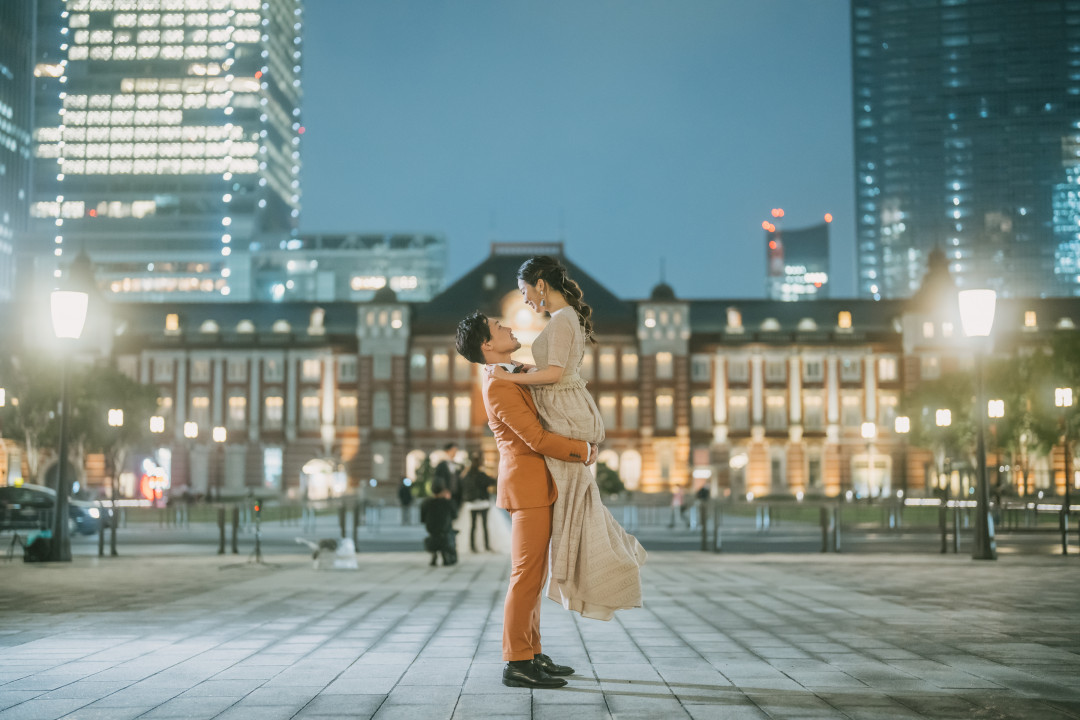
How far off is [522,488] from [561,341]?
79 cm

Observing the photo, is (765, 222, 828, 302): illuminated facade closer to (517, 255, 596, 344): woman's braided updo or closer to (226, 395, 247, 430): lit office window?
(226, 395, 247, 430): lit office window

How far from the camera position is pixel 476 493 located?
18.0 metres

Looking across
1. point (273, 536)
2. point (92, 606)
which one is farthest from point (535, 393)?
point (273, 536)

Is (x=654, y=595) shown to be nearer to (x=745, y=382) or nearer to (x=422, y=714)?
(x=422, y=714)

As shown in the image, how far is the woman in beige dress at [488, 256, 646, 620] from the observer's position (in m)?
5.54

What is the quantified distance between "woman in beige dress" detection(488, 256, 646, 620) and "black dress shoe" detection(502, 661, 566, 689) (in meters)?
0.38

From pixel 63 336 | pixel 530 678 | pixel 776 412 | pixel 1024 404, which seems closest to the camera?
pixel 530 678

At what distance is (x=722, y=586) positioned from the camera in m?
12.1

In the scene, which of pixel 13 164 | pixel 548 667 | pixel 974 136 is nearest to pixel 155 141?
pixel 13 164

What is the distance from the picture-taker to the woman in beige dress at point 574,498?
18.2 feet

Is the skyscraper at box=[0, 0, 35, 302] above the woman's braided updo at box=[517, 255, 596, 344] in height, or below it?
above

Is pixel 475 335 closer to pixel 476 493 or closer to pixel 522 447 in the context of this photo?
pixel 522 447

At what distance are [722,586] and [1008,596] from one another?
9.65 ft

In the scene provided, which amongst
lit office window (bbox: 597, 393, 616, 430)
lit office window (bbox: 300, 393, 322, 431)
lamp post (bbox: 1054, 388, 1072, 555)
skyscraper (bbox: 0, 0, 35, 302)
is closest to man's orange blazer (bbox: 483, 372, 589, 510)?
lamp post (bbox: 1054, 388, 1072, 555)
